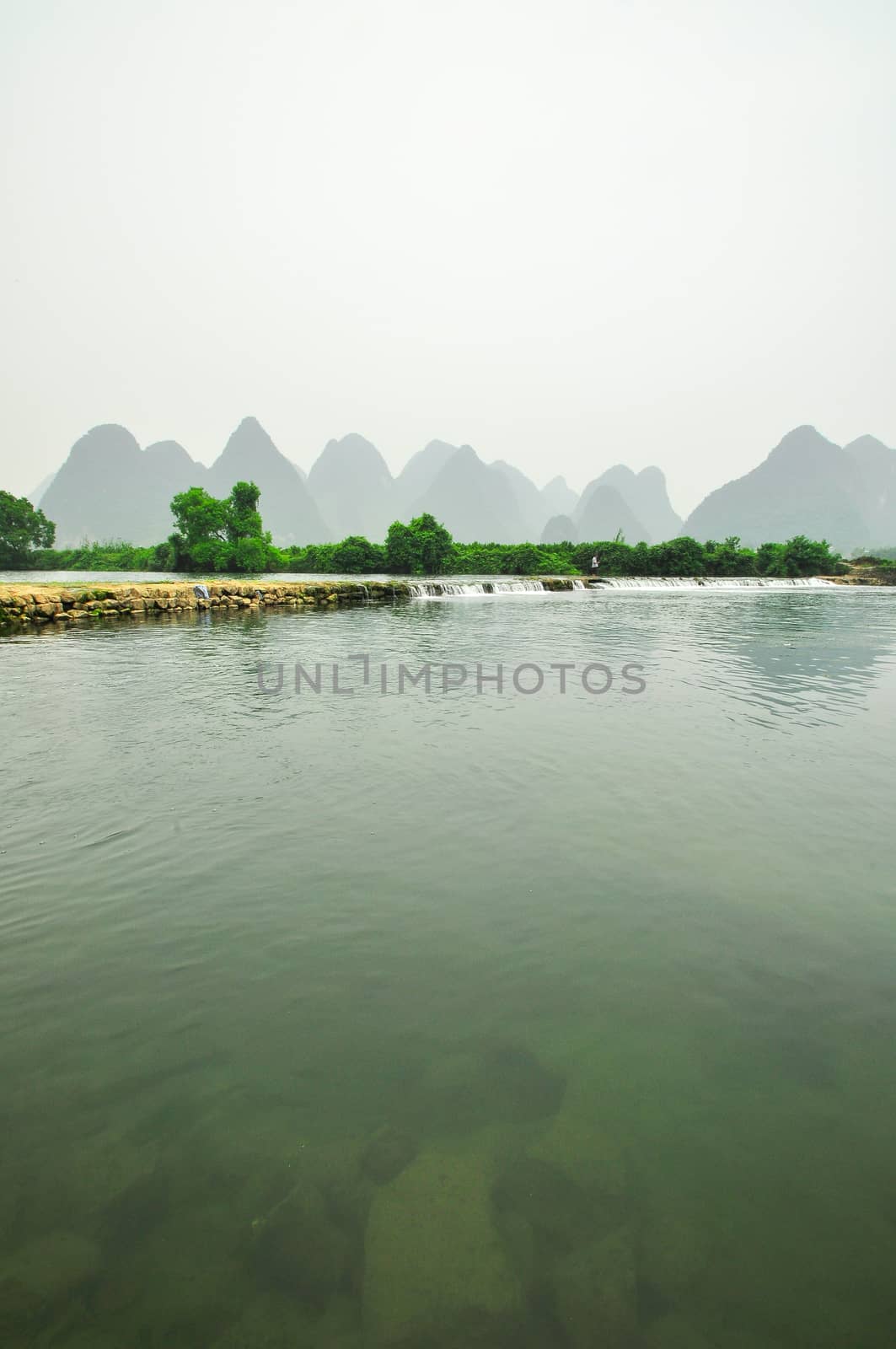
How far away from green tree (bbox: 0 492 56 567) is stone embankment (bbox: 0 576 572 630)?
1949 inches

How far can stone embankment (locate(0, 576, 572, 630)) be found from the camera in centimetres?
2252

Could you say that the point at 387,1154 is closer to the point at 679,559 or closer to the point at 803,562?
the point at 679,559

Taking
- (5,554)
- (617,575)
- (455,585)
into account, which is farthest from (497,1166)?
(5,554)

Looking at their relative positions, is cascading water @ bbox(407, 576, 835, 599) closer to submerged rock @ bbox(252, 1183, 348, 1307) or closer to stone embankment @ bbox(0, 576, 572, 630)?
stone embankment @ bbox(0, 576, 572, 630)

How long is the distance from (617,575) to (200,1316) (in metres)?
74.3

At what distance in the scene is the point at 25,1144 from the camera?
255cm

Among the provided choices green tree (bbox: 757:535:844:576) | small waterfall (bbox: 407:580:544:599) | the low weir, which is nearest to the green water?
the low weir

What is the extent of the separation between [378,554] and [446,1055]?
A: 221ft

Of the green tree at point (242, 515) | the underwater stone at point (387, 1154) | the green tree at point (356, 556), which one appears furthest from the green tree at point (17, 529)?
the underwater stone at point (387, 1154)

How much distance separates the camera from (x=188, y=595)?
28500mm

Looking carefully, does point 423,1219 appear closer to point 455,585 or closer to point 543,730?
point 543,730

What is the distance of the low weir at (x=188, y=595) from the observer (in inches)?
894

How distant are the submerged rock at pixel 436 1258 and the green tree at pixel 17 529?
270 feet

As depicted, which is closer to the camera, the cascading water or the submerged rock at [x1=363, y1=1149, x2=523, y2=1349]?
the submerged rock at [x1=363, y1=1149, x2=523, y2=1349]
